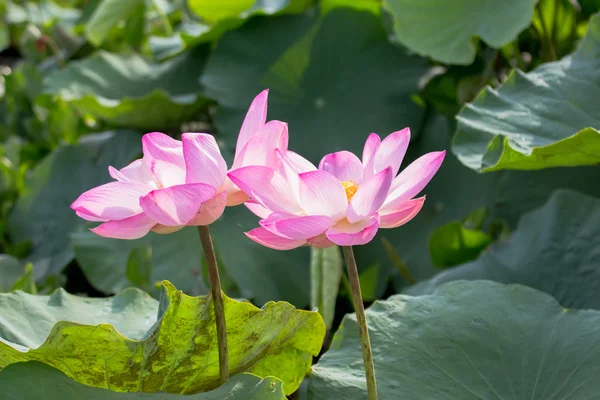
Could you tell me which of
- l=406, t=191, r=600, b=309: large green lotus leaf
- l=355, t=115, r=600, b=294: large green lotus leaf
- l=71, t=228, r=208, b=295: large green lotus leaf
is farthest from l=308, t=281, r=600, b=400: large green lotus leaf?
l=71, t=228, r=208, b=295: large green lotus leaf

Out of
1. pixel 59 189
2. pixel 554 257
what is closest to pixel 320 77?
pixel 59 189

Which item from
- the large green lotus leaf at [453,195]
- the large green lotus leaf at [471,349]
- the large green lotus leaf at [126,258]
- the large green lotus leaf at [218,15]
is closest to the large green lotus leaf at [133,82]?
the large green lotus leaf at [218,15]

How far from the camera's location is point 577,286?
97cm

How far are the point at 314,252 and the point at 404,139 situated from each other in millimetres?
477

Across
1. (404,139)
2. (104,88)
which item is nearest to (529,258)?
(404,139)

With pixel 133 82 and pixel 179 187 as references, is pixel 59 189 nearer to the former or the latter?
pixel 133 82

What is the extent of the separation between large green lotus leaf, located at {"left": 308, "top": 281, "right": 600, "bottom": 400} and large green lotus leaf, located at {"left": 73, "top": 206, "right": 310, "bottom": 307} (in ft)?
1.88

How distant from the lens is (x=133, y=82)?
1915 mm

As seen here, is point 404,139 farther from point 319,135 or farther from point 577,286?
point 319,135

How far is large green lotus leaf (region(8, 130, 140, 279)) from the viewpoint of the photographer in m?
1.69

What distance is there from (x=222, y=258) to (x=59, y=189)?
57cm

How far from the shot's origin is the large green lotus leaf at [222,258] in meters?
1.36

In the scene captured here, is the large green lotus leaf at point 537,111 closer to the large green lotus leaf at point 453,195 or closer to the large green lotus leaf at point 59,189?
the large green lotus leaf at point 453,195

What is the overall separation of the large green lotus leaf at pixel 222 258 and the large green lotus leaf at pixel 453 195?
152 millimetres
